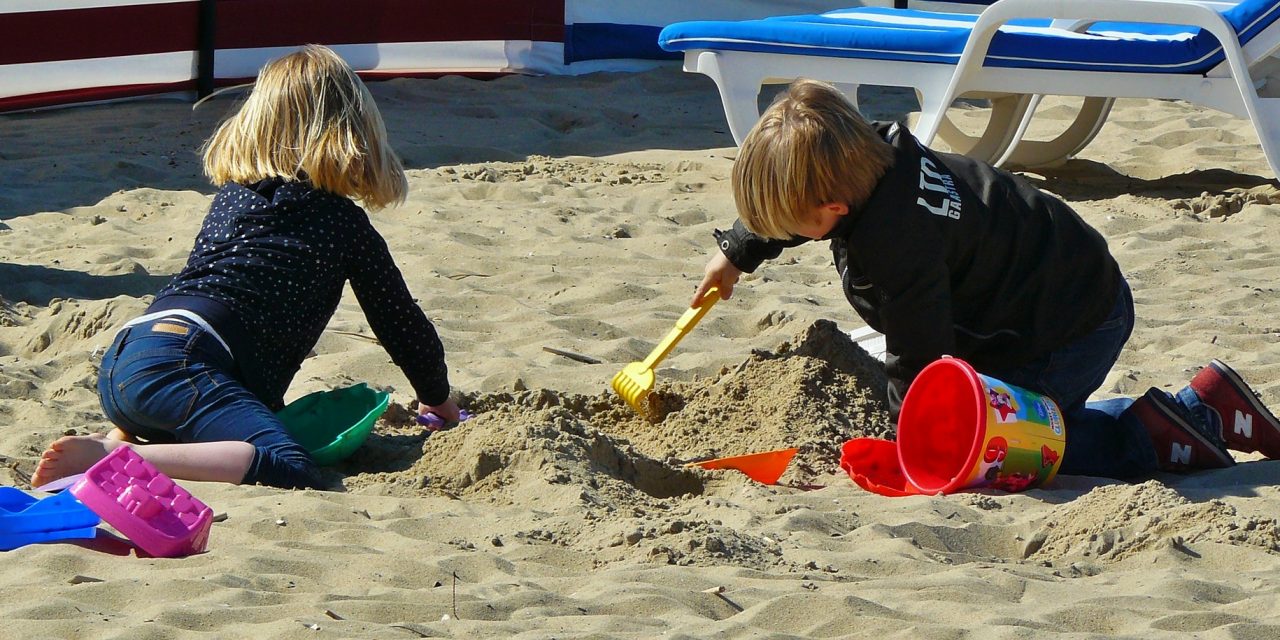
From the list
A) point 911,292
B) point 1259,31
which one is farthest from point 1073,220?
point 1259,31

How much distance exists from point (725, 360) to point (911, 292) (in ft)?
3.00

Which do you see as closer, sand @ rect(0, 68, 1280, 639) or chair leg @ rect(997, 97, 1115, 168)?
sand @ rect(0, 68, 1280, 639)

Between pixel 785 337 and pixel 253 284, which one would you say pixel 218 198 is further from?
pixel 785 337

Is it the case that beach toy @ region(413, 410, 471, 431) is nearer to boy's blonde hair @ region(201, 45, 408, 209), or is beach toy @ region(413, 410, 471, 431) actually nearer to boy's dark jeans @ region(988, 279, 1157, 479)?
boy's blonde hair @ region(201, 45, 408, 209)

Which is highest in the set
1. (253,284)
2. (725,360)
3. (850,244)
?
(850,244)

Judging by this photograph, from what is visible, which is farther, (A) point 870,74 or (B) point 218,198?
(A) point 870,74

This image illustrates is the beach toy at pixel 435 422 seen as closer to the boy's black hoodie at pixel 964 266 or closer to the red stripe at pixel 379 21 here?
the boy's black hoodie at pixel 964 266

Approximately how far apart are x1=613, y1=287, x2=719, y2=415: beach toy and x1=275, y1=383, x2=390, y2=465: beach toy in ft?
1.68

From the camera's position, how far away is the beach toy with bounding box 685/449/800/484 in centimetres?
280

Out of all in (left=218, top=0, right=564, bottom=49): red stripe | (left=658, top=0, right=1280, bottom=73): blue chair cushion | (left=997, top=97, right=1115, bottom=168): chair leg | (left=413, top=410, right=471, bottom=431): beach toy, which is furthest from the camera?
(left=218, top=0, right=564, bottom=49): red stripe

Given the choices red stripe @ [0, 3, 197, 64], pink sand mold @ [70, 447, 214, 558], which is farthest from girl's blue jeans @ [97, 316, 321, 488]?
red stripe @ [0, 3, 197, 64]

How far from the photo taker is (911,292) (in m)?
2.67

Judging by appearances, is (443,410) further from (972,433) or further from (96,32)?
Answer: (96,32)

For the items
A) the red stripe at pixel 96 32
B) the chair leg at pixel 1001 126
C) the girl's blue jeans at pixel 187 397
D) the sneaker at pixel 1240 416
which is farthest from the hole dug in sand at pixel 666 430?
the red stripe at pixel 96 32
